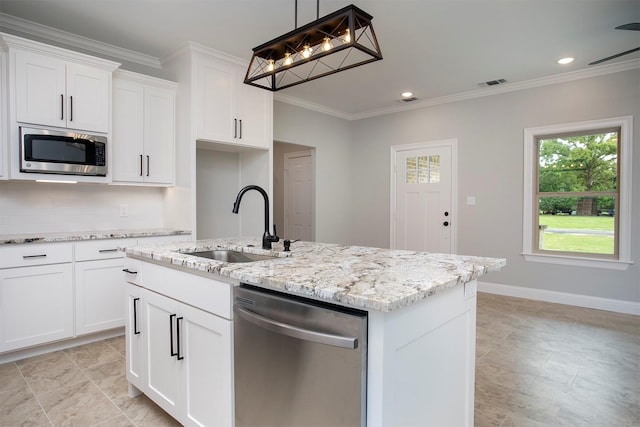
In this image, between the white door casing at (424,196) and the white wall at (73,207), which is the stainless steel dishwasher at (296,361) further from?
the white door casing at (424,196)

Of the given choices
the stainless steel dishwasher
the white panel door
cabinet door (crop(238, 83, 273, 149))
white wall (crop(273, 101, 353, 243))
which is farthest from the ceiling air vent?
the stainless steel dishwasher

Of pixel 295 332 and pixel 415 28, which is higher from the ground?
pixel 415 28

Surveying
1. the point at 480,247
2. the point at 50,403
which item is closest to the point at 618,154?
the point at 480,247

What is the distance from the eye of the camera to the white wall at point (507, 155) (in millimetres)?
3875

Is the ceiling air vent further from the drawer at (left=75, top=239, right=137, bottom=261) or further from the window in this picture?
the drawer at (left=75, top=239, right=137, bottom=261)

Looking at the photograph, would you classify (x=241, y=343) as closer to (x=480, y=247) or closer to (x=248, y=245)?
(x=248, y=245)

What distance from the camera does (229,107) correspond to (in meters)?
3.69

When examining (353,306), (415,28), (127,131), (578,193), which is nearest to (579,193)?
(578,193)

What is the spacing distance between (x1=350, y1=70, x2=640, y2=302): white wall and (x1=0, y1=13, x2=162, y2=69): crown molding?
3501mm

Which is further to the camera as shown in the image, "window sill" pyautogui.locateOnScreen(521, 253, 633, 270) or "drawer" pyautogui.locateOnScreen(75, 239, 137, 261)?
"window sill" pyautogui.locateOnScreen(521, 253, 633, 270)

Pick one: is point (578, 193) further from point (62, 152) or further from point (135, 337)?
point (62, 152)

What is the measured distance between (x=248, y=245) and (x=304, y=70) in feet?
8.58

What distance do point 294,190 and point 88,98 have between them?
341 centimetres

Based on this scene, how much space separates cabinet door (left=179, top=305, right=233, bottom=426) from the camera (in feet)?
4.88
